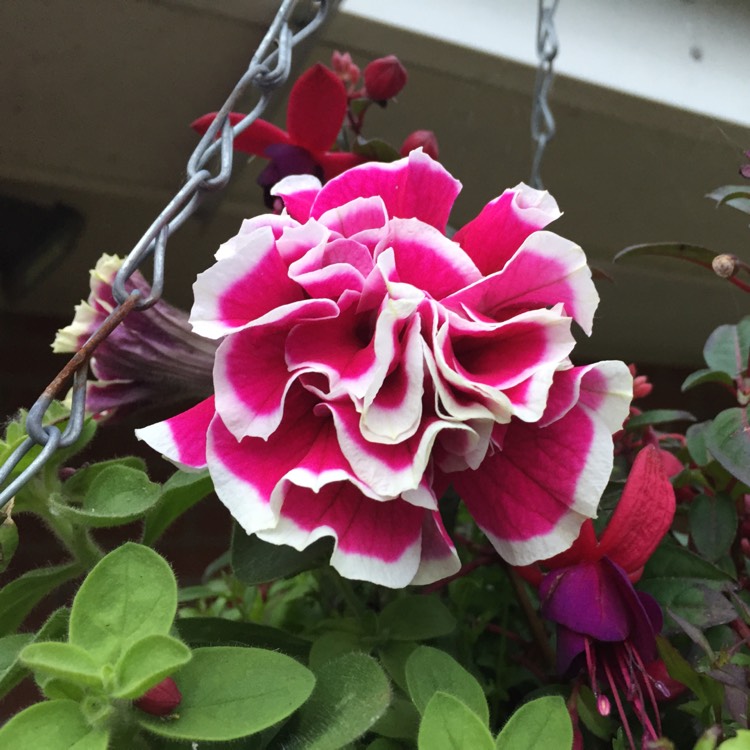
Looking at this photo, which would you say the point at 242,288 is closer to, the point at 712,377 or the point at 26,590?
the point at 26,590

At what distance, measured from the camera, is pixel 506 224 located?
0.85 ft

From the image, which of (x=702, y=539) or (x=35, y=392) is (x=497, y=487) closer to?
(x=702, y=539)

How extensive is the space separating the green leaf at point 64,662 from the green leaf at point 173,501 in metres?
0.09

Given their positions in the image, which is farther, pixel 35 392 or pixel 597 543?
pixel 35 392

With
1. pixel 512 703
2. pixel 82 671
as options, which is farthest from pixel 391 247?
pixel 512 703

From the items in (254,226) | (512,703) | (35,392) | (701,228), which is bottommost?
(35,392)

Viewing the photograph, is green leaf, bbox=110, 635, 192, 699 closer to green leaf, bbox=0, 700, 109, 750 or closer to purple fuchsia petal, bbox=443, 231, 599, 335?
green leaf, bbox=0, 700, 109, 750

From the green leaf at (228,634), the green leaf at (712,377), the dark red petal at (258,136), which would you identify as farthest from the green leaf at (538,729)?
the dark red petal at (258,136)

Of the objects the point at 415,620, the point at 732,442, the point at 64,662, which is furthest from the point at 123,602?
the point at 732,442

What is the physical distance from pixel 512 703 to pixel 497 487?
0.21 metres

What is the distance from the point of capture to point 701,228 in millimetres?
851

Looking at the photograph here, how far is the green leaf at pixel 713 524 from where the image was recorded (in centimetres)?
35

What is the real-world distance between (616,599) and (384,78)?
35cm

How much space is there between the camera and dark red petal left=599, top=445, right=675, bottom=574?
27 centimetres
